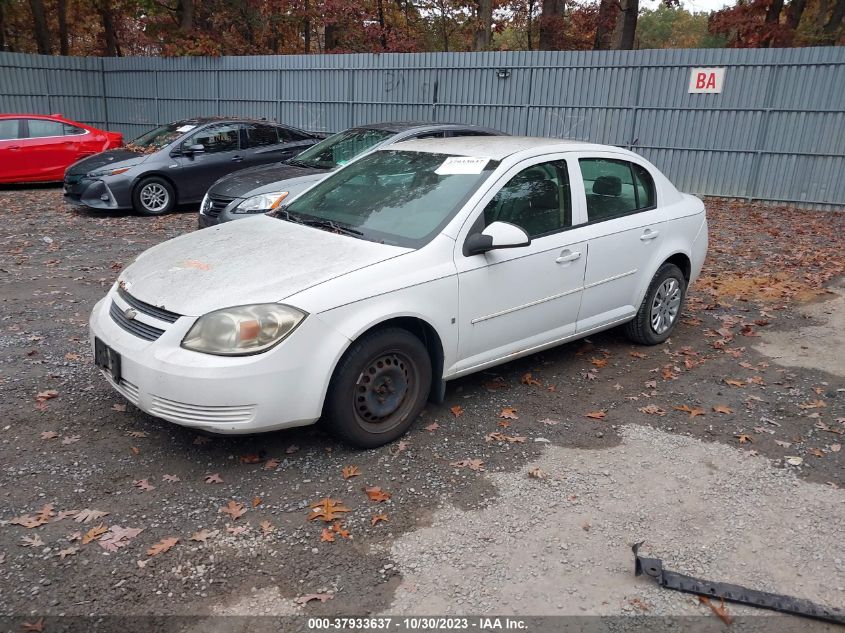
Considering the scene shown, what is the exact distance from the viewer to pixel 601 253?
5.23 meters

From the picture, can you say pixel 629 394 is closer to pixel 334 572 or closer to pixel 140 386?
pixel 334 572

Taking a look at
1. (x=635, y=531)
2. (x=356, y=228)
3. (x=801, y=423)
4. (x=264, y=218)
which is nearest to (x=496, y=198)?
(x=356, y=228)

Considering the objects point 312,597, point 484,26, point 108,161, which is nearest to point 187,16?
point 484,26

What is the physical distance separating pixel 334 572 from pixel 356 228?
2.21 meters

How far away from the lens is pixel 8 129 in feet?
44.8

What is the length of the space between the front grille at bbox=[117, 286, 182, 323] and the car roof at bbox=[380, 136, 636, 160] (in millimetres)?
2308

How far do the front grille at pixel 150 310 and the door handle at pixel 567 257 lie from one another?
8.28ft

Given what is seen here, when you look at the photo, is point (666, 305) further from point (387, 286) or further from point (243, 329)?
point (243, 329)

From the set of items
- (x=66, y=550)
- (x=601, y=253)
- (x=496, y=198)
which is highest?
(x=496, y=198)

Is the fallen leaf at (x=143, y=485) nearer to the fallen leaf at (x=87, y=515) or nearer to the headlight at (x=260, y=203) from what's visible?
the fallen leaf at (x=87, y=515)

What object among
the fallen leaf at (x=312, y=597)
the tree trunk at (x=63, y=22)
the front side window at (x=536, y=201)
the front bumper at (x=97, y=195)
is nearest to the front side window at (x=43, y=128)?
the front bumper at (x=97, y=195)

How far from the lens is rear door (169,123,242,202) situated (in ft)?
38.4

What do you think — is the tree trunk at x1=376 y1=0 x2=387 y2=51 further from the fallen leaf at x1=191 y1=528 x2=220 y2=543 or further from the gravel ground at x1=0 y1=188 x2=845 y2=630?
the fallen leaf at x1=191 y1=528 x2=220 y2=543

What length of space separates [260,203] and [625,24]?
14.9 meters
